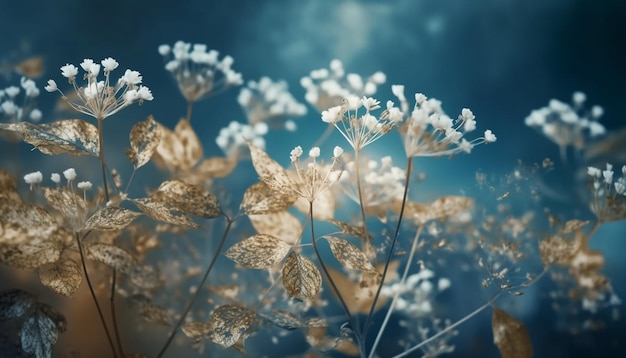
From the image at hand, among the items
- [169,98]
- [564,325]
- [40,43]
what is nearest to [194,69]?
[169,98]

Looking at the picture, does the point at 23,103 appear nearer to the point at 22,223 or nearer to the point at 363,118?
the point at 22,223

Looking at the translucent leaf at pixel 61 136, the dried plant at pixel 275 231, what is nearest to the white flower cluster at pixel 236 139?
the dried plant at pixel 275 231

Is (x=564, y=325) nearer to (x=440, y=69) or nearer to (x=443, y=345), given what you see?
(x=443, y=345)

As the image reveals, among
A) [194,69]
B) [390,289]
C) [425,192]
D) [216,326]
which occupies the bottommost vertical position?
[216,326]

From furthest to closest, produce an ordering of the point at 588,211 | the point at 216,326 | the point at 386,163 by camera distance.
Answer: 1. the point at 588,211
2. the point at 386,163
3. the point at 216,326

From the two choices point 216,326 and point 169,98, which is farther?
point 169,98

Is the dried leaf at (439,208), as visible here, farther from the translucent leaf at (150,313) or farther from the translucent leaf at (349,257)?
the translucent leaf at (150,313)

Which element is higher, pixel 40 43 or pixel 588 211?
pixel 40 43
